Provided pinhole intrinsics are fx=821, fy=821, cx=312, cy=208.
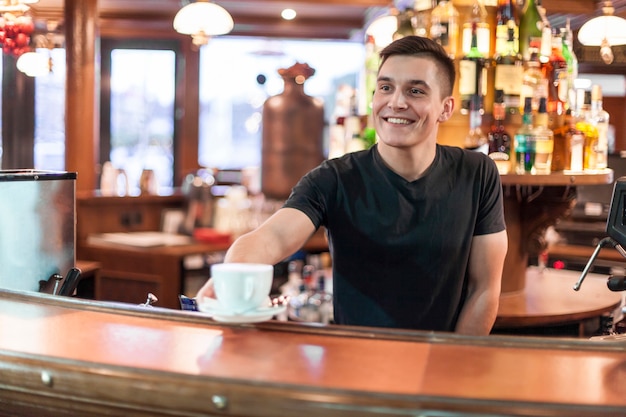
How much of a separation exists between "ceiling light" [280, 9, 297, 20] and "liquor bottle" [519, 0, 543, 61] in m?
4.72

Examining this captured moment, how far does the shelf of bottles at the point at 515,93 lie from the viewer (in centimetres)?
329

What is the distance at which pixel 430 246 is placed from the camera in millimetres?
2053

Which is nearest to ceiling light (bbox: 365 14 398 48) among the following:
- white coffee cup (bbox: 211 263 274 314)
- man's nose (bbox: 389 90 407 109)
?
man's nose (bbox: 389 90 407 109)

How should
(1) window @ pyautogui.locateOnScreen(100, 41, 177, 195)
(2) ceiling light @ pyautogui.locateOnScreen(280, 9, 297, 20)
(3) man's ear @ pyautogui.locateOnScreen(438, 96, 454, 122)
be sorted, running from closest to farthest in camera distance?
(3) man's ear @ pyautogui.locateOnScreen(438, 96, 454, 122), (2) ceiling light @ pyautogui.locateOnScreen(280, 9, 297, 20), (1) window @ pyautogui.locateOnScreen(100, 41, 177, 195)

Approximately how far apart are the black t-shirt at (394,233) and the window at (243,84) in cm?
737

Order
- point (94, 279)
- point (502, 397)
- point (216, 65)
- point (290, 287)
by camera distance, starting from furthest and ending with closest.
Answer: point (216, 65) → point (94, 279) → point (290, 287) → point (502, 397)

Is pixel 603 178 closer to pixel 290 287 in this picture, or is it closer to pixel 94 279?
pixel 290 287

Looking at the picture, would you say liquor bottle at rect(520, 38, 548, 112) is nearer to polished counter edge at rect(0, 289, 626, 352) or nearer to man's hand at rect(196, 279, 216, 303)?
polished counter edge at rect(0, 289, 626, 352)

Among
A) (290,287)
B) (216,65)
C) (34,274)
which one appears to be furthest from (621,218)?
(216,65)

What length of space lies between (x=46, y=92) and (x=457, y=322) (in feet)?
20.2

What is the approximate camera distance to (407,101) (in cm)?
201

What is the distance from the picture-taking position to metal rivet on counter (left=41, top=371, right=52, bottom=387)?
1.25 meters

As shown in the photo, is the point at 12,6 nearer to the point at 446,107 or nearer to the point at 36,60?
the point at 36,60

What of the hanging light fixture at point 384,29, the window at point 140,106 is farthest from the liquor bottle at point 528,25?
the window at point 140,106
